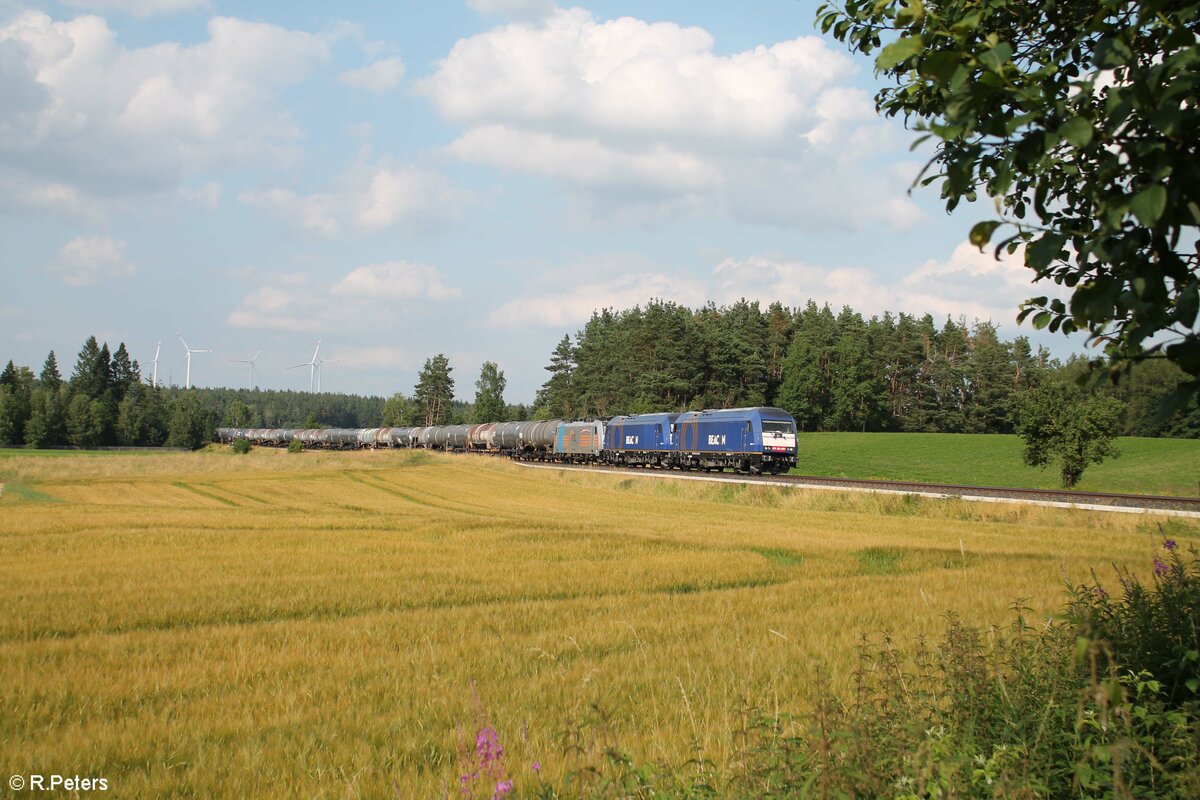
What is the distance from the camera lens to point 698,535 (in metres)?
21.8

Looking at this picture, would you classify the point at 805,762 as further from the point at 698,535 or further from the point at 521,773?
the point at 698,535

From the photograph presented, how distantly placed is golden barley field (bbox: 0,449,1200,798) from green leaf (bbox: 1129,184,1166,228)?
3.47m

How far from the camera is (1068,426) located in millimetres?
38188

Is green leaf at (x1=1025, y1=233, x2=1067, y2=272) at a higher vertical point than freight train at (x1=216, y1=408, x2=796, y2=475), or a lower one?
higher

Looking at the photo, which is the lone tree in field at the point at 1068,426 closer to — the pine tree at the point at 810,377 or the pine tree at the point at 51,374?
the pine tree at the point at 810,377

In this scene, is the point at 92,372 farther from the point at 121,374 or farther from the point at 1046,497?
the point at 1046,497

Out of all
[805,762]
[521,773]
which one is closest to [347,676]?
[521,773]

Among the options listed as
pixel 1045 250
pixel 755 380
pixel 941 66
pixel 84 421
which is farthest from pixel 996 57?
pixel 84 421

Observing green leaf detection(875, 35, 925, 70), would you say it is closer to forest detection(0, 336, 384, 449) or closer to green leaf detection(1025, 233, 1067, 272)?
green leaf detection(1025, 233, 1067, 272)

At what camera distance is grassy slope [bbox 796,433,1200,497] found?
51625 mm

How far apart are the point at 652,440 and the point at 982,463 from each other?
30436mm

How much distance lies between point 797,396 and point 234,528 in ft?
314

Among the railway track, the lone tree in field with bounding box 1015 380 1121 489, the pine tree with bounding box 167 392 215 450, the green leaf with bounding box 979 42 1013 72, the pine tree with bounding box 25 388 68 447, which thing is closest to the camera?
the green leaf with bounding box 979 42 1013 72

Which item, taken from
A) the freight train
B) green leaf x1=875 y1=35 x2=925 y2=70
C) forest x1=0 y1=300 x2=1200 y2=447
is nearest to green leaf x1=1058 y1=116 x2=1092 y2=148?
green leaf x1=875 y1=35 x2=925 y2=70
